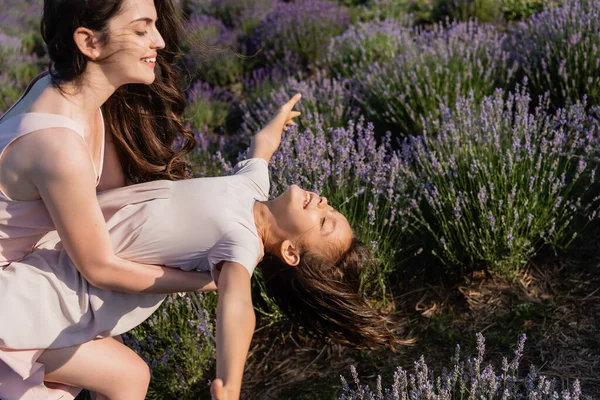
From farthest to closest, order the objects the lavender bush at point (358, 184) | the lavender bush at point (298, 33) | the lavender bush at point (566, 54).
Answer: the lavender bush at point (298, 33) < the lavender bush at point (566, 54) < the lavender bush at point (358, 184)

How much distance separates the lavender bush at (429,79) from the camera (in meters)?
4.21

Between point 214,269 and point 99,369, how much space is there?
48 centimetres

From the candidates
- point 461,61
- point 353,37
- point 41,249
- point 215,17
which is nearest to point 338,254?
point 41,249

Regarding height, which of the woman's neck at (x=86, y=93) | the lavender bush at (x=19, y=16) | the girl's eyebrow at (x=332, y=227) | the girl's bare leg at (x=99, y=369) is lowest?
the lavender bush at (x=19, y=16)

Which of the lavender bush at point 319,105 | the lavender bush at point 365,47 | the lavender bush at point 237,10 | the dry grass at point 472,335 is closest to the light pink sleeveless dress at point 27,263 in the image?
the dry grass at point 472,335

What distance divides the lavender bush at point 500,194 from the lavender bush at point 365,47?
6.07ft

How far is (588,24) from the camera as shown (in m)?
4.12

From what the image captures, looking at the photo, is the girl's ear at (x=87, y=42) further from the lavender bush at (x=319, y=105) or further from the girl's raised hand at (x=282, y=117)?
the lavender bush at (x=319, y=105)

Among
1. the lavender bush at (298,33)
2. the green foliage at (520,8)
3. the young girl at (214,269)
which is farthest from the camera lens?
the lavender bush at (298,33)

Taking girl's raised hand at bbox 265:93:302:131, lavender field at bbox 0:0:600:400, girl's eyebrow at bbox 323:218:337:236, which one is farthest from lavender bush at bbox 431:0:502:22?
girl's eyebrow at bbox 323:218:337:236

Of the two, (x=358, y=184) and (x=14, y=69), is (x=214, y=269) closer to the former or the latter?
(x=358, y=184)

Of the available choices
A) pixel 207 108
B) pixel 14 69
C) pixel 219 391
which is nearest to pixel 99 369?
pixel 219 391

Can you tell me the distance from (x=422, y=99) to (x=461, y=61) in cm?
56

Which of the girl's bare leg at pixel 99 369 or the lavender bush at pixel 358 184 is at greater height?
the girl's bare leg at pixel 99 369
